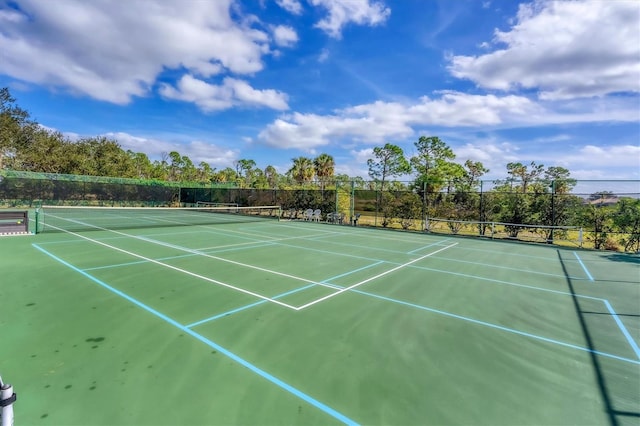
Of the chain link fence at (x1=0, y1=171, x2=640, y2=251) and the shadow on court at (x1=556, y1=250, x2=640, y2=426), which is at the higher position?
the chain link fence at (x1=0, y1=171, x2=640, y2=251)

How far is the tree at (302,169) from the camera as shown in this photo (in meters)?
51.1

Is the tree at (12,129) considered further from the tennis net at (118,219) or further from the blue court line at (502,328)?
the blue court line at (502,328)

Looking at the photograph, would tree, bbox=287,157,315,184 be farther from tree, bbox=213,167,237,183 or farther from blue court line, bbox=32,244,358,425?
blue court line, bbox=32,244,358,425

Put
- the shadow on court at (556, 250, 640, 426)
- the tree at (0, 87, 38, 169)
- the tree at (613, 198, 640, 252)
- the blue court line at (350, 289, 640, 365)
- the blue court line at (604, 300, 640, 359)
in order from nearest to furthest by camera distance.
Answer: the shadow on court at (556, 250, 640, 426) < the blue court line at (350, 289, 640, 365) < the blue court line at (604, 300, 640, 359) < the tree at (613, 198, 640, 252) < the tree at (0, 87, 38, 169)

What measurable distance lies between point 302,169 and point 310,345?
162 ft

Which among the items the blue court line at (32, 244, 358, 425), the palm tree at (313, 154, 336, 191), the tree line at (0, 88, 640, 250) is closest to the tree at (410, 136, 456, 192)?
the tree line at (0, 88, 640, 250)

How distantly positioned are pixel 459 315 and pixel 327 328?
2176mm

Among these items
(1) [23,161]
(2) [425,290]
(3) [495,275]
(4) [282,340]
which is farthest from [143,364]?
(1) [23,161]

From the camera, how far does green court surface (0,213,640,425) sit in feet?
8.32

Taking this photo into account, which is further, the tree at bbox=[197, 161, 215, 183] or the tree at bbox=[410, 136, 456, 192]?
the tree at bbox=[197, 161, 215, 183]

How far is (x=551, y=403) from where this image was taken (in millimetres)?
2703

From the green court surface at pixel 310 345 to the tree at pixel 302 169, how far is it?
146ft

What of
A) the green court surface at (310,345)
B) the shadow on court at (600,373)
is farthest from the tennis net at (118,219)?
the shadow on court at (600,373)

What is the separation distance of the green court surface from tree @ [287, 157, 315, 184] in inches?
1747
